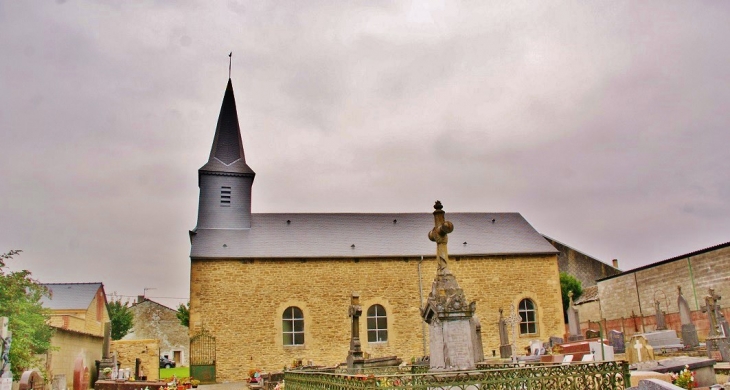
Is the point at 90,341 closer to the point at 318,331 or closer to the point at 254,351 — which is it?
the point at 254,351

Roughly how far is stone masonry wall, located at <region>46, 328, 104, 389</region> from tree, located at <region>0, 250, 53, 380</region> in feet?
3.35

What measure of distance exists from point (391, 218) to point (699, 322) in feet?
43.1

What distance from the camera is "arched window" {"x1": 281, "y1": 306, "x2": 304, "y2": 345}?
22.5m

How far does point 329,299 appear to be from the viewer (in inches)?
907

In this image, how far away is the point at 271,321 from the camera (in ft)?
73.3

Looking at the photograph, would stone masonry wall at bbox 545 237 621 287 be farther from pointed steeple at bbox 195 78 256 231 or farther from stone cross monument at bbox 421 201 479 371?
stone cross monument at bbox 421 201 479 371

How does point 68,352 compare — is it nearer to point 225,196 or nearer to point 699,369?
point 225,196

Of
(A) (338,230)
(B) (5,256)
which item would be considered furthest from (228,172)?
(B) (5,256)

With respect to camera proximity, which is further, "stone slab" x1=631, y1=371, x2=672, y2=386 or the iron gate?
the iron gate

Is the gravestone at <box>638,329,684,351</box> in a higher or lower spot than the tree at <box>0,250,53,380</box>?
lower

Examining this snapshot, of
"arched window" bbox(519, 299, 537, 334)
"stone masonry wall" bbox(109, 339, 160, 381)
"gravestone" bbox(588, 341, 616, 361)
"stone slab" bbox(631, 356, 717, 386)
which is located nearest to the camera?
"stone slab" bbox(631, 356, 717, 386)

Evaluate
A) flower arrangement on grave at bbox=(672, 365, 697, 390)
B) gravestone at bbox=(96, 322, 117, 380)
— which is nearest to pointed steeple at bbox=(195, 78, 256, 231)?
gravestone at bbox=(96, 322, 117, 380)

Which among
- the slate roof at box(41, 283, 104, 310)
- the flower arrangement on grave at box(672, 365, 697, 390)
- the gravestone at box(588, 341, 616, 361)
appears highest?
the slate roof at box(41, 283, 104, 310)

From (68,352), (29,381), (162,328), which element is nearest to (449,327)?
(29,381)
